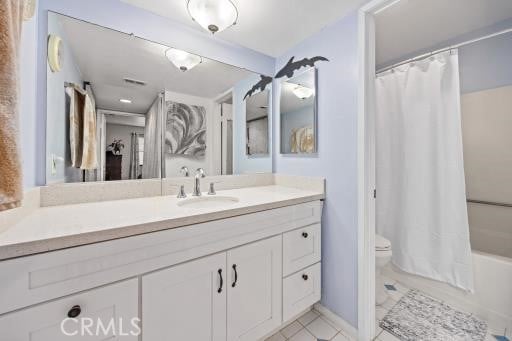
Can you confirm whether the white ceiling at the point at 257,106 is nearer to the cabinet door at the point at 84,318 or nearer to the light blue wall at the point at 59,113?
the light blue wall at the point at 59,113

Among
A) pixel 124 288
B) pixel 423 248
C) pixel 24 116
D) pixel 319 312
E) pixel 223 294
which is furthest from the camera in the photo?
pixel 423 248

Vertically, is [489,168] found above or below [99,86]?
below

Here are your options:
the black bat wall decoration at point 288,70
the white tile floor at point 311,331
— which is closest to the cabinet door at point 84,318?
the white tile floor at point 311,331

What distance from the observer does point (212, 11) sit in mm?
1141

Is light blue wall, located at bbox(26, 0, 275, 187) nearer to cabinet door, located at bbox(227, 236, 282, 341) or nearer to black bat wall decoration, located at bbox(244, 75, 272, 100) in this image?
black bat wall decoration, located at bbox(244, 75, 272, 100)

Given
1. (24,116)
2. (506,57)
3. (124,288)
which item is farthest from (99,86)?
(506,57)

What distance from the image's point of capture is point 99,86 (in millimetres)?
1229

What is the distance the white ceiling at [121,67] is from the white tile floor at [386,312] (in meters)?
2.07

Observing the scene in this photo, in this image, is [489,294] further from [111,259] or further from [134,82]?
[134,82]

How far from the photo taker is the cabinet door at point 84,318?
603 millimetres

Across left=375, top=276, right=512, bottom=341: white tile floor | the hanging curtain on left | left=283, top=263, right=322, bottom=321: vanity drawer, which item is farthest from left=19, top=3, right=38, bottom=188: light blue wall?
left=375, top=276, right=512, bottom=341: white tile floor

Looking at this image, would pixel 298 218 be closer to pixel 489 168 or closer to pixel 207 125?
pixel 207 125

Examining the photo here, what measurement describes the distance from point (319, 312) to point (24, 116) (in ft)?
6.60

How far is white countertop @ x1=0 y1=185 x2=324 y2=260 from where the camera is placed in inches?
24.3
